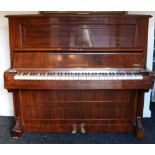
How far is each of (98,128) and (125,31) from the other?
3.67 feet

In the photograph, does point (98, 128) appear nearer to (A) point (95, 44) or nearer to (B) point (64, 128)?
(B) point (64, 128)

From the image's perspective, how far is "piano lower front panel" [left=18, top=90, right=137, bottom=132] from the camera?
93.7 inches

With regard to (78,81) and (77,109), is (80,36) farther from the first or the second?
(77,109)

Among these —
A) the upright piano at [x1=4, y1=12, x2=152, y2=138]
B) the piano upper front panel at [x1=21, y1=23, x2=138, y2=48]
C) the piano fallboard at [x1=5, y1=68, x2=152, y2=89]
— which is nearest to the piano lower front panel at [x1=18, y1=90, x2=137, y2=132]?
the upright piano at [x1=4, y1=12, x2=152, y2=138]

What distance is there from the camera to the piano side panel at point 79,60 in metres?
2.25

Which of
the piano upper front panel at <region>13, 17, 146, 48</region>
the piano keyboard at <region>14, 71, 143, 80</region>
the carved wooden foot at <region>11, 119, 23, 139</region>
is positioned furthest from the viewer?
the carved wooden foot at <region>11, 119, 23, 139</region>

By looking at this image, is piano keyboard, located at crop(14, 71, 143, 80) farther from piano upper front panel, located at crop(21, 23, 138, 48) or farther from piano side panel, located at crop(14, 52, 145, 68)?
piano upper front panel, located at crop(21, 23, 138, 48)

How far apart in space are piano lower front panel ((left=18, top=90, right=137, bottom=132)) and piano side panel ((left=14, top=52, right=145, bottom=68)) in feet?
0.98

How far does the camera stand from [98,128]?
2477mm

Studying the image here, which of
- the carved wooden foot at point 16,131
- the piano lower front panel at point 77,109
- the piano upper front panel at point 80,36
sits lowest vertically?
the carved wooden foot at point 16,131

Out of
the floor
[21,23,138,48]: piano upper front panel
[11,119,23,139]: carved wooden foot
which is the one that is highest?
[21,23,138,48]: piano upper front panel

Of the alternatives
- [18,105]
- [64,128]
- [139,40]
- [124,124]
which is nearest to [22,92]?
[18,105]

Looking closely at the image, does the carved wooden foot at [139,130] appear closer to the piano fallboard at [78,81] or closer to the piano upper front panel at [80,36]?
the piano fallboard at [78,81]

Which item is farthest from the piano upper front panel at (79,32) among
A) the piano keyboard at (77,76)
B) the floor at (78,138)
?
the floor at (78,138)
